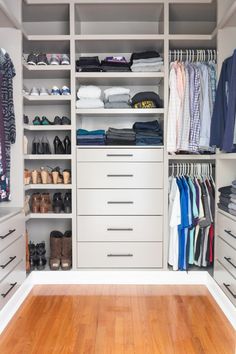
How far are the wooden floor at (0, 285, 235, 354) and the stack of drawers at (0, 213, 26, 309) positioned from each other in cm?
19

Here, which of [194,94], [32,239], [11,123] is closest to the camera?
[11,123]


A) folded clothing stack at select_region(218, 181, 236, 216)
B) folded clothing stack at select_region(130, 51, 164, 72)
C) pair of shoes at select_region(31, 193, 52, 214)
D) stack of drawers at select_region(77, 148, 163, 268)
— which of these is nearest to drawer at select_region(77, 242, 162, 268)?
stack of drawers at select_region(77, 148, 163, 268)

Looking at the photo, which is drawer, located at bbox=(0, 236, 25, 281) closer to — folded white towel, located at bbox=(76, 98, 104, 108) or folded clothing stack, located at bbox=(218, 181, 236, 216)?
folded white towel, located at bbox=(76, 98, 104, 108)

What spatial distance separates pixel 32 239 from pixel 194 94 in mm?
2029

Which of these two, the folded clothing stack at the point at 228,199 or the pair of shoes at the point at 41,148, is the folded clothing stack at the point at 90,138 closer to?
the pair of shoes at the point at 41,148

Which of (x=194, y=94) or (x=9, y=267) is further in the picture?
(x=194, y=94)

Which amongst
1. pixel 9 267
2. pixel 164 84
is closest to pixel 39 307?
pixel 9 267

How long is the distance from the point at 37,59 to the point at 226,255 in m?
2.21

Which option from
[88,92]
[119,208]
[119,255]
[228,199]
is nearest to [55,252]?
[119,255]

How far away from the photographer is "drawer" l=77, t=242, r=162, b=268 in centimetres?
316

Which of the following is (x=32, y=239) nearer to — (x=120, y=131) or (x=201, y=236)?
(x=120, y=131)

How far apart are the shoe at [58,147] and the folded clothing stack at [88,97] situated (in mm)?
378

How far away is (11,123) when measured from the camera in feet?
9.28

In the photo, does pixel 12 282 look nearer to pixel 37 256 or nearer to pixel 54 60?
pixel 37 256
